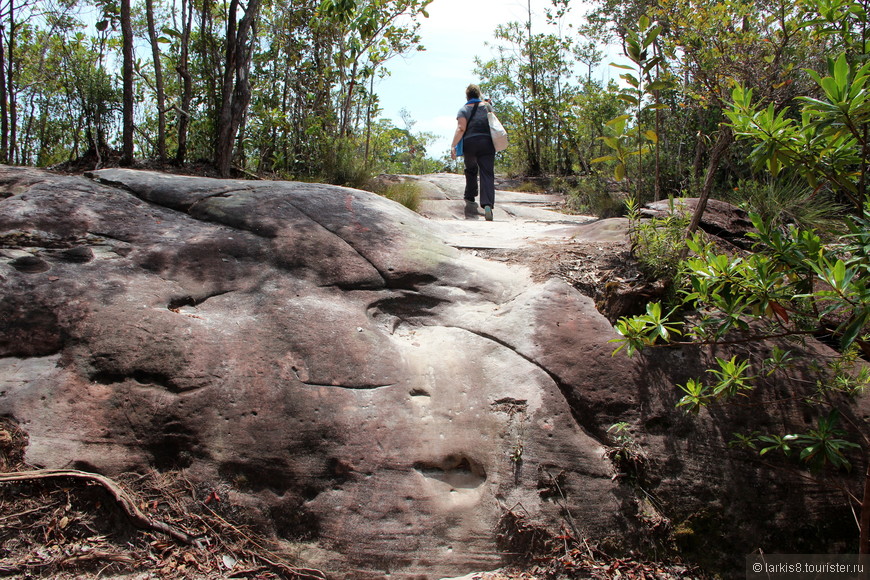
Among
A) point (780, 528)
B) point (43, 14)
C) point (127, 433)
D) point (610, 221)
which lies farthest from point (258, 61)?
point (780, 528)

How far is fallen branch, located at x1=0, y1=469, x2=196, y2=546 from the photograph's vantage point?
2746 millimetres

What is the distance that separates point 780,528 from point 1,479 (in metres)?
3.89

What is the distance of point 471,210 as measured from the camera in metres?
8.69

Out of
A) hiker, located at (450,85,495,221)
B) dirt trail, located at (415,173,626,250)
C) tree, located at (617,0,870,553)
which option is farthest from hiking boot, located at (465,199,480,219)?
tree, located at (617,0,870,553)

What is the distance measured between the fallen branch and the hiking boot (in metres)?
6.35

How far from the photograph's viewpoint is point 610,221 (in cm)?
562

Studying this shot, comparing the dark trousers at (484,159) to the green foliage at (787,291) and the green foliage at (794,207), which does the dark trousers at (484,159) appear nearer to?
the green foliage at (794,207)

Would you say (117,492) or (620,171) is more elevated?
(620,171)

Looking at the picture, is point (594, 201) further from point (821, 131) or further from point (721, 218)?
point (821, 131)

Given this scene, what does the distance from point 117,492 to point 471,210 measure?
6.60 meters

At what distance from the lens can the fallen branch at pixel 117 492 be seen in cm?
275

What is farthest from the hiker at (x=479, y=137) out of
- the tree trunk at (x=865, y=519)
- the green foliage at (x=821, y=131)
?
the tree trunk at (x=865, y=519)

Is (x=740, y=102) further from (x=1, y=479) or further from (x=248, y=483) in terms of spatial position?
(x=1, y=479)

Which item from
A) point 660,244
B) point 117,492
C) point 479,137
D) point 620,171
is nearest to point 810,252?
point 660,244
